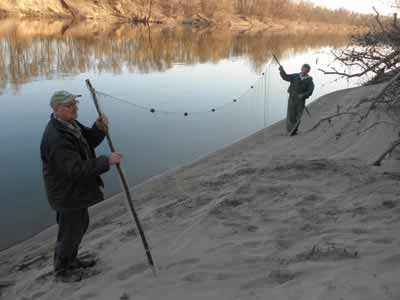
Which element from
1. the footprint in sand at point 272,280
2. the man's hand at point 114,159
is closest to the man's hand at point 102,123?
the man's hand at point 114,159

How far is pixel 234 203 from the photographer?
579 centimetres

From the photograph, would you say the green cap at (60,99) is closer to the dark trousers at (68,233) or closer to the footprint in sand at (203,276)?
the dark trousers at (68,233)

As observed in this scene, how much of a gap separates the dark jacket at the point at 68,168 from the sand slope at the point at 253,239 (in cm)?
92

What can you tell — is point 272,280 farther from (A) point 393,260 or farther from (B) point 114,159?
(B) point 114,159

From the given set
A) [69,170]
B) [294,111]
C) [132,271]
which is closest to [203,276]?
[132,271]

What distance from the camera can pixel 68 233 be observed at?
4.13 meters

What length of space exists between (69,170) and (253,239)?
7.21ft

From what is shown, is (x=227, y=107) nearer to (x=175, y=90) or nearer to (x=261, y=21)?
(x=175, y=90)

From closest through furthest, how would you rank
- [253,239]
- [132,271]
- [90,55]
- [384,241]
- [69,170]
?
1. [69,170]
2. [384,241]
3. [132,271]
4. [253,239]
5. [90,55]

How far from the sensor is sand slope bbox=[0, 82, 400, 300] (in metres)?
3.53

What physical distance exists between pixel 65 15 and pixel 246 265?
197 feet

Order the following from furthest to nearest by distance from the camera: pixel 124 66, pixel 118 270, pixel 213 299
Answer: pixel 124 66
pixel 118 270
pixel 213 299

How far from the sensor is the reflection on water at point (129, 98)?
8945mm

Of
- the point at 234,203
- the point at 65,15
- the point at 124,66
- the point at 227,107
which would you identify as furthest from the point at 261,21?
the point at 234,203
